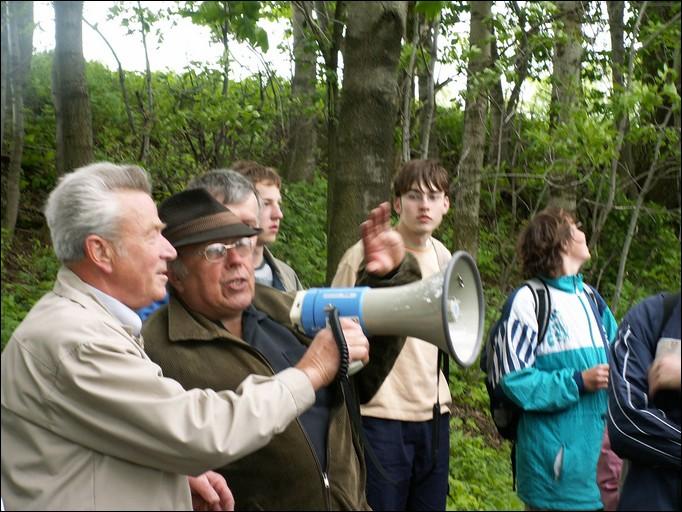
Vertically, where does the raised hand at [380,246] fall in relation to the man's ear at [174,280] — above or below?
above

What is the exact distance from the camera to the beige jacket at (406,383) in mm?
3617

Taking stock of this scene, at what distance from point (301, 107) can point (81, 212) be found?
6145mm

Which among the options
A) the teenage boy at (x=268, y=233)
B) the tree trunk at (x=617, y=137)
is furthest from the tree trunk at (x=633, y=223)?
the teenage boy at (x=268, y=233)

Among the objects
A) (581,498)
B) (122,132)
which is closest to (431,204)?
(581,498)

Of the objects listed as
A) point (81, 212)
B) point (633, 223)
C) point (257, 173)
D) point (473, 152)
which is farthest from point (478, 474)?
point (81, 212)

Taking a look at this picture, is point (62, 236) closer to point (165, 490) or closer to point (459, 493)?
point (165, 490)

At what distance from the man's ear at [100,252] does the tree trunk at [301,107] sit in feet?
14.8

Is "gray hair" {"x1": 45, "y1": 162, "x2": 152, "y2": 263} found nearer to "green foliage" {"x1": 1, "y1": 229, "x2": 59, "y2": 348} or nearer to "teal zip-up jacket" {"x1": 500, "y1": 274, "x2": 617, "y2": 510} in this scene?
"teal zip-up jacket" {"x1": 500, "y1": 274, "x2": 617, "y2": 510}

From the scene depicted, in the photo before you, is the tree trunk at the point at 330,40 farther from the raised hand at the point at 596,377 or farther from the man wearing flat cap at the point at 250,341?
the man wearing flat cap at the point at 250,341

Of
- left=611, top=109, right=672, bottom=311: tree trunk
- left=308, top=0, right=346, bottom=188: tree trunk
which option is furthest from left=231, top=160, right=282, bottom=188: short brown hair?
left=611, top=109, right=672, bottom=311: tree trunk

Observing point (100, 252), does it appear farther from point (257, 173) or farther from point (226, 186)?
point (257, 173)

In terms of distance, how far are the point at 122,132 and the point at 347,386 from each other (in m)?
6.79

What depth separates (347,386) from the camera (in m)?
2.40

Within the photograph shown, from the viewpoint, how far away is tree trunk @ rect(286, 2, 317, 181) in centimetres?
761
